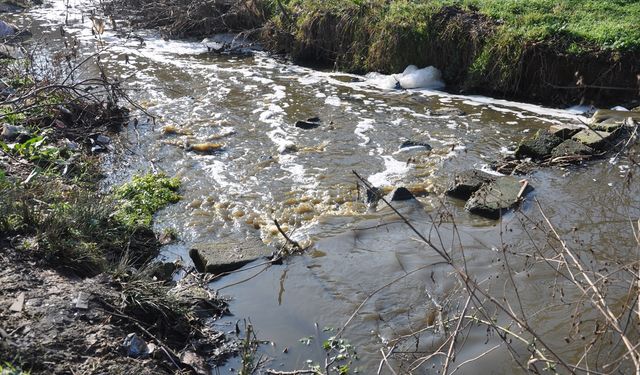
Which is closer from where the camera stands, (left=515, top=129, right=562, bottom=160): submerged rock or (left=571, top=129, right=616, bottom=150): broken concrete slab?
(left=571, top=129, right=616, bottom=150): broken concrete slab

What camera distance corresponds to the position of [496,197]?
5.93 m

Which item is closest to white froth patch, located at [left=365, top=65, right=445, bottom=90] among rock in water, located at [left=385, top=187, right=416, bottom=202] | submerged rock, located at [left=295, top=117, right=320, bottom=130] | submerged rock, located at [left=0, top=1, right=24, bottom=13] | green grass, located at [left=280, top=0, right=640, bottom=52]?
green grass, located at [left=280, top=0, right=640, bottom=52]

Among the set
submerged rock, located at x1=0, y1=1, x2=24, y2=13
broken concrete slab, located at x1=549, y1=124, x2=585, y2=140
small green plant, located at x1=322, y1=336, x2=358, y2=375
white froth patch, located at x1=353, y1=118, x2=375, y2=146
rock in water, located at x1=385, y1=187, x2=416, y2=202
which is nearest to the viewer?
small green plant, located at x1=322, y1=336, x2=358, y2=375

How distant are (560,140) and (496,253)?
8.77ft

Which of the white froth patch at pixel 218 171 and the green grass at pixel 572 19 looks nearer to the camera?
the white froth patch at pixel 218 171

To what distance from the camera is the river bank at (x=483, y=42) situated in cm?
842

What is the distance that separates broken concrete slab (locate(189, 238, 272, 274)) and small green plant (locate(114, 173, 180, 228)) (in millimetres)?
711

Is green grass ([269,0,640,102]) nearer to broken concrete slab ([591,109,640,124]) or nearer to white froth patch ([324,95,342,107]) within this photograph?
broken concrete slab ([591,109,640,124])

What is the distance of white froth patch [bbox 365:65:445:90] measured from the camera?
31.9 ft

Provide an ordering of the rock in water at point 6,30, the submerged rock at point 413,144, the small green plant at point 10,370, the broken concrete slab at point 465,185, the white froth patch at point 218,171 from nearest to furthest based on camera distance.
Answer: the small green plant at point 10,370
the broken concrete slab at point 465,185
the white froth patch at point 218,171
the submerged rock at point 413,144
the rock in water at point 6,30

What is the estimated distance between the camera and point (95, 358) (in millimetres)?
3490

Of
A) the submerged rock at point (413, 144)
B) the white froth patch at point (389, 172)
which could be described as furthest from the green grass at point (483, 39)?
the white froth patch at point (389, 172)

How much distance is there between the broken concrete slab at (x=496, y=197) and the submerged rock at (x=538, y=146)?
86 cm

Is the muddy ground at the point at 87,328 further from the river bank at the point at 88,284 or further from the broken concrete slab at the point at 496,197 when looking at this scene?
the broken concrete slab at the point at 496,197
